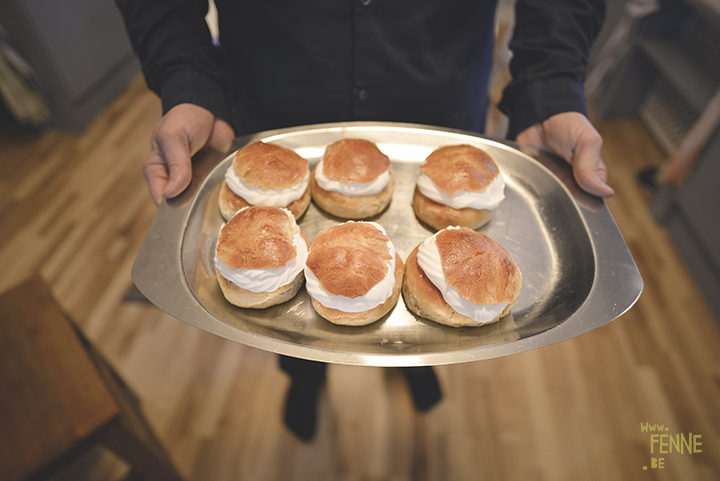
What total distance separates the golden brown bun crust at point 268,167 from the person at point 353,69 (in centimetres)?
19

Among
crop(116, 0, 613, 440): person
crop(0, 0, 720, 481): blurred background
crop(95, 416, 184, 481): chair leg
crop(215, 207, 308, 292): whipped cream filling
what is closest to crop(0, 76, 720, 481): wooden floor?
crop(0, 0, 720, 481): blurred background

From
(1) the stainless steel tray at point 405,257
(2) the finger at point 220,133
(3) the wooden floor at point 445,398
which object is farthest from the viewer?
(3) the wooden floor at point 445,398

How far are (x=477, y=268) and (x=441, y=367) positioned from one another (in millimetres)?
1277

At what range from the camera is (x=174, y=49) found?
1.44 m

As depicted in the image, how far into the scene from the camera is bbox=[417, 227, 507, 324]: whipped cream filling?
1.10 meters

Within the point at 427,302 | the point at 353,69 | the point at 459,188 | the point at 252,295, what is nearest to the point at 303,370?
the point at 252,295

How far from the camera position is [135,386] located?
7.06 feet

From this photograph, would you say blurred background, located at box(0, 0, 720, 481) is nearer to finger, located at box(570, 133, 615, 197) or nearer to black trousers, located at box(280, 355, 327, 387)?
black trousers, located at box(280, 355, 327, 387)

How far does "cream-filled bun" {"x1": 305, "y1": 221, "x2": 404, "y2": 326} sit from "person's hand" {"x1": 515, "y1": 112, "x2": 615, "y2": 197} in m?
0.73

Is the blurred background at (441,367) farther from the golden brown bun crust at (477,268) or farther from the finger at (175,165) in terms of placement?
the golden brown bun crust at (477,268)

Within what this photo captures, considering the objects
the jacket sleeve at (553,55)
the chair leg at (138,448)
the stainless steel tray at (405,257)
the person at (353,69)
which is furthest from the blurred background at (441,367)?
the jacket sleeve at (553,55)

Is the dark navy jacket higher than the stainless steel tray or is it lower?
higher

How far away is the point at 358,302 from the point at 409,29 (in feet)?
3.00

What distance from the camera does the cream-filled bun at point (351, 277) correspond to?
43.5 inches
